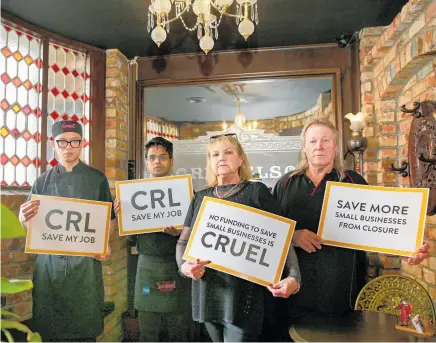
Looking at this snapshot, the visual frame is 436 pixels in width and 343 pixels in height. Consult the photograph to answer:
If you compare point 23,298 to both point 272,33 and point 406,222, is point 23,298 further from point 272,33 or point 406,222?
point 272,33

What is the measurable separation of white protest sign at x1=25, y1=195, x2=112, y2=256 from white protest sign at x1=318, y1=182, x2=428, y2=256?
0.84m

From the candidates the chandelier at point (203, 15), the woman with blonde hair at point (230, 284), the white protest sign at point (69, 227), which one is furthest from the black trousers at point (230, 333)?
the chandelier at point (203, 15)

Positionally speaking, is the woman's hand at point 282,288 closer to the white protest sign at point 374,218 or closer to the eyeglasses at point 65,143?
the white protest sign at point 374,218

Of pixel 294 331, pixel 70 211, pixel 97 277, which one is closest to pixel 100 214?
pixel 70 211

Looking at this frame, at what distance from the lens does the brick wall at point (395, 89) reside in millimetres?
1562

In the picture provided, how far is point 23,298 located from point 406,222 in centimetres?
137

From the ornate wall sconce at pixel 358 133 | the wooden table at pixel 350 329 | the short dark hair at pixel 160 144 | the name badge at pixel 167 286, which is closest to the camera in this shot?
the wooden table at pixel 350 329

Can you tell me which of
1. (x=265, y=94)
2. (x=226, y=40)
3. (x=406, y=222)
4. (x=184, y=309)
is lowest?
(x=184, y=309)

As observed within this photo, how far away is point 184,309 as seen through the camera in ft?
5.10

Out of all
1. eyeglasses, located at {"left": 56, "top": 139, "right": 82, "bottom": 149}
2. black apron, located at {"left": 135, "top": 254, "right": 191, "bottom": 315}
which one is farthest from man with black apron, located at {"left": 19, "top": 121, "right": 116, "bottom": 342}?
black apron, located at {"left": 135, "top": 254, "right": 191, "bottom": 315}

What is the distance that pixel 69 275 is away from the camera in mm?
1466

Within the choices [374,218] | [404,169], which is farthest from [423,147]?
[374,218]

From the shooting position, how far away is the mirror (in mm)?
1714

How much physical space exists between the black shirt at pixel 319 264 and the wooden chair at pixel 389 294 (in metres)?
0.15
